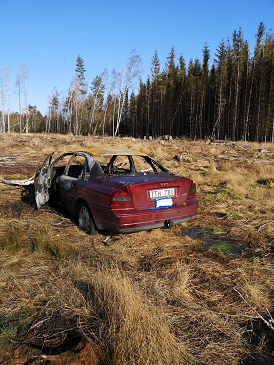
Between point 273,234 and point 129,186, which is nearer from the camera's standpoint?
point 129,186

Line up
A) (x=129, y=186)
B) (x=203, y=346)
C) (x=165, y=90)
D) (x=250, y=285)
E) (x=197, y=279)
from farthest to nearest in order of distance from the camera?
(x=165, y=90) → (x=129, y=186) → (x=197, y=279) → (x=250, y=285) → (x=203, y=346)

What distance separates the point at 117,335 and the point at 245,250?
2.64 meters

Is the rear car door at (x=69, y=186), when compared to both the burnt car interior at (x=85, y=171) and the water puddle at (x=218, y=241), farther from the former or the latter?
the water puddle at (x=218, y=241)

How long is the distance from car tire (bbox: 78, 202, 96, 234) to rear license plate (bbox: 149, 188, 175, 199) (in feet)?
3.51

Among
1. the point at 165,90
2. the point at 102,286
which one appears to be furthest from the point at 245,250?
the point at 165,90

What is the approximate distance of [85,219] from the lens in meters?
4.12

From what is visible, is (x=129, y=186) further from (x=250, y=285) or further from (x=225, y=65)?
(x=225, y=65)

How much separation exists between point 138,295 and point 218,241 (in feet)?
7.88

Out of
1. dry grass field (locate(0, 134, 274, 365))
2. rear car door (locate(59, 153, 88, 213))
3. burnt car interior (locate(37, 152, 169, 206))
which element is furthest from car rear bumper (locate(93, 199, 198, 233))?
rear car door (locate(59, 153, 88, 213))

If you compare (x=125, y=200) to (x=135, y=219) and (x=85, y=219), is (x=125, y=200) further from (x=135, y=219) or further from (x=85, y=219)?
(x=85, y=219)

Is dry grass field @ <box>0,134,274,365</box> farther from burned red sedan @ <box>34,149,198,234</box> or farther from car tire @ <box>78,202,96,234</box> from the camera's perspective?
burned red sedan @ <box>34,149,198,234</box>

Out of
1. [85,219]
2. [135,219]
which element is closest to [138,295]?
[135,219]

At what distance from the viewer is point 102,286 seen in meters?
2.08

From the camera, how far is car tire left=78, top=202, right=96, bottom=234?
12.7ft
